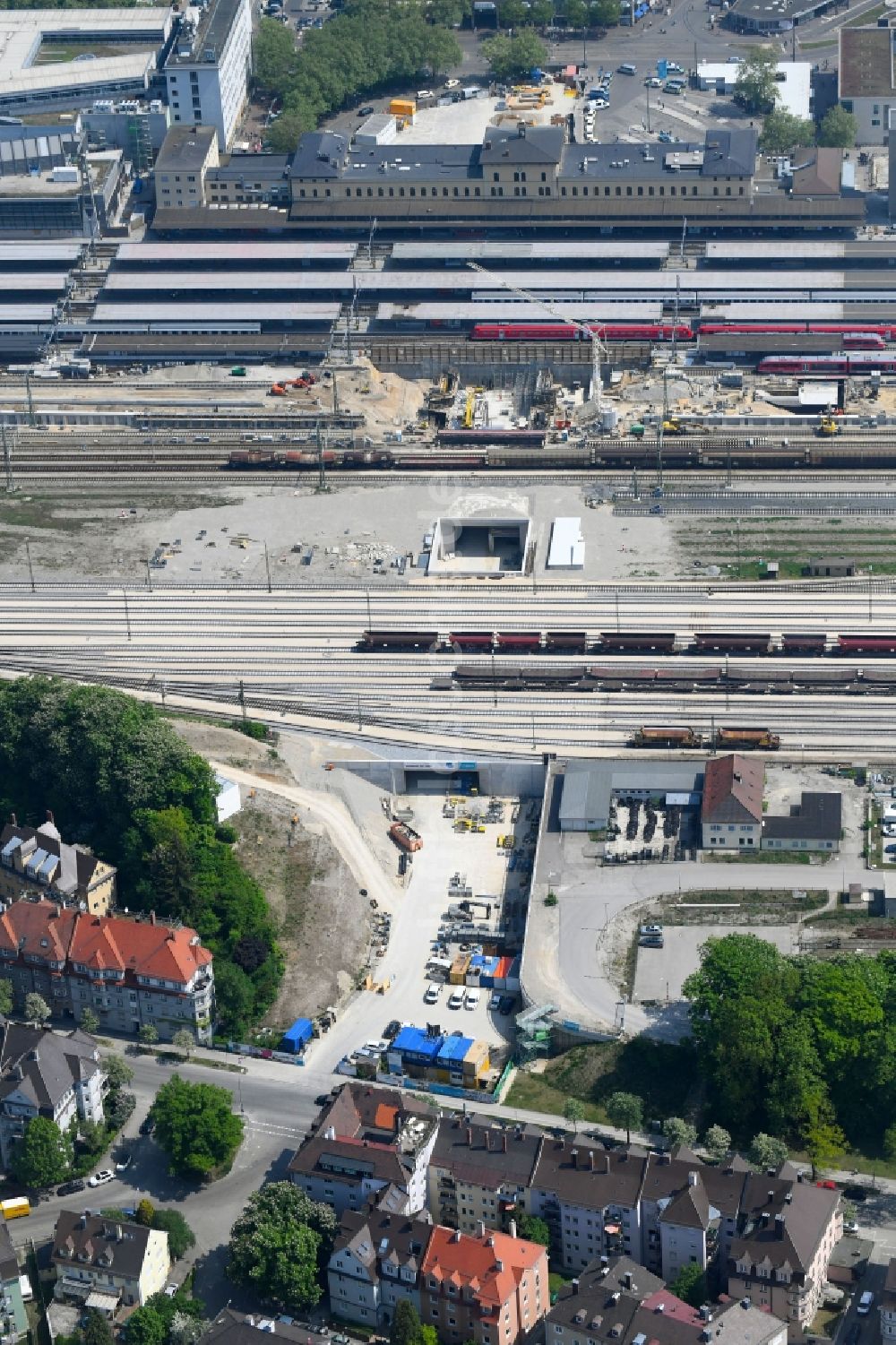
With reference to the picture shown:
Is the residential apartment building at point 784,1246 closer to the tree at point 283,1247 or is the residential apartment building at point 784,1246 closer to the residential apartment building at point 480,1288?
the residential apartment building at point 480,1288

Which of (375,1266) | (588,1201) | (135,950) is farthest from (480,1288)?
(135,950)

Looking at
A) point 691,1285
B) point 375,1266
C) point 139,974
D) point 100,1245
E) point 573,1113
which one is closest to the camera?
point 691,1285

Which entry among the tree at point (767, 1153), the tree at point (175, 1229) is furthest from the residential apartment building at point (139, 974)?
the tree at point (767, 1153)

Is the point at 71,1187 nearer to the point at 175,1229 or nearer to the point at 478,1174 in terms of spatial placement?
the point at 175,1229

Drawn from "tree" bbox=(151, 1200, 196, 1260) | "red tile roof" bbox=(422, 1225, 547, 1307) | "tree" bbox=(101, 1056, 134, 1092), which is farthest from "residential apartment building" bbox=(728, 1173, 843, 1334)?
"tree" bbox=(101, 1056, 134, 1092)

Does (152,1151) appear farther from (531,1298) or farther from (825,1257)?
(825,1257)

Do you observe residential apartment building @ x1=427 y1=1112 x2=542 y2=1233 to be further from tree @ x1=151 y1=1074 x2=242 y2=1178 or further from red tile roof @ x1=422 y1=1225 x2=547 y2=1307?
tree @ x1=151 y1=1074 x2=242 y2=1178
